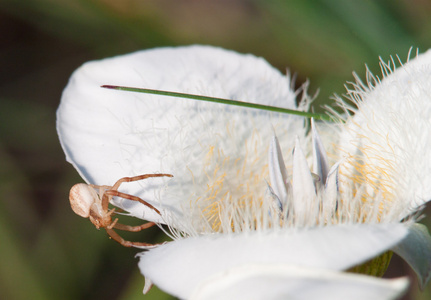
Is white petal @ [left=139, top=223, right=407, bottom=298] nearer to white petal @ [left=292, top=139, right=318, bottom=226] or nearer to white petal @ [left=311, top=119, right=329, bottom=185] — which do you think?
white petal @ [left=292, top=139, right=318, bottom=226]

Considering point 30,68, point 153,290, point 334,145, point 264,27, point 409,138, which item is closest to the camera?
point 409,138

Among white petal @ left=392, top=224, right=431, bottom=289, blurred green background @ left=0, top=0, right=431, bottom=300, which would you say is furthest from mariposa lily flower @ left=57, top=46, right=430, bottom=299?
blurred green background @ left=0, top=0, right=431, bottom=300

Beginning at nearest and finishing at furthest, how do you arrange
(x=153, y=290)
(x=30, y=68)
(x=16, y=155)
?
(x=153, y=290) → (x=16, y=155) → (x=30, y=68)

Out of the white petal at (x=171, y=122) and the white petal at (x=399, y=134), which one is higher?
the white petal at (x=399, y=134)

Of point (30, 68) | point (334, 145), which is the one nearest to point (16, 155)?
point (30, 68)

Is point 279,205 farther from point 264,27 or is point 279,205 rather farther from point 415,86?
point 264,27

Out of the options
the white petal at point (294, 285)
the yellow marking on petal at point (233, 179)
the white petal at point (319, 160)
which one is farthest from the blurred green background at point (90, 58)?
the white petal at point (294, 285)

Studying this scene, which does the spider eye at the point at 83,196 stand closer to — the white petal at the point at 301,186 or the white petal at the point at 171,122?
the white petal at the point at 171,122
